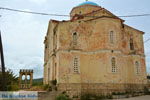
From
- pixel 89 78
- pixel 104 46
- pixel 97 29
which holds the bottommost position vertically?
pixel 89 78

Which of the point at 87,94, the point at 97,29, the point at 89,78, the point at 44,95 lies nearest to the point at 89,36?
the point at 97,29

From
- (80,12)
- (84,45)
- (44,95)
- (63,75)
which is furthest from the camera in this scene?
(80,12)

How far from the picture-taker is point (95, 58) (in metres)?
27.0

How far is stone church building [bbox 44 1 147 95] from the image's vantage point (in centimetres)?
2586

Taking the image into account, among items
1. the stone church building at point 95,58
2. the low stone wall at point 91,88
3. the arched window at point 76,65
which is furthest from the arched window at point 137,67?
the arched window at point 76,65

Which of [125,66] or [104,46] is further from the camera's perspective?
[125,66]

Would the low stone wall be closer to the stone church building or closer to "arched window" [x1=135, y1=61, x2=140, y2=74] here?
the stone church building

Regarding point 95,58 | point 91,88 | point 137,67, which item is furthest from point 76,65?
point 137,67

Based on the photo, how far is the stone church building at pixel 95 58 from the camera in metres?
25.9

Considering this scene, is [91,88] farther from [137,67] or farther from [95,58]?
[137,67]

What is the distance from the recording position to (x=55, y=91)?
24734mm

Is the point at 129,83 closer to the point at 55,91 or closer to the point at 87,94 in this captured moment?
the point at 87,94

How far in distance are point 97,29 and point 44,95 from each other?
1135 centimetres

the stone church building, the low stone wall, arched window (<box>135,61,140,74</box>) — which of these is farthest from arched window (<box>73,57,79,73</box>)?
arched window (<box>135,61,140,74</box>)
